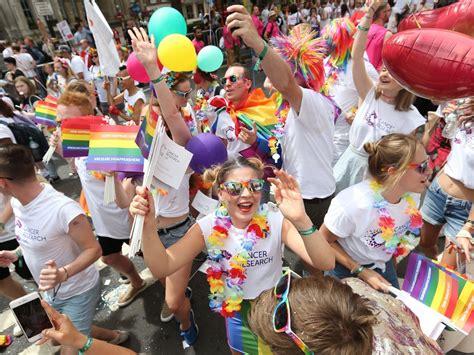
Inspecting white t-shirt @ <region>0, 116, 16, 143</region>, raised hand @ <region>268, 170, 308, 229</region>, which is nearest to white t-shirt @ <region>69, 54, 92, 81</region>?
white t-shirt @ <region>0, 116, 16, 143</region>

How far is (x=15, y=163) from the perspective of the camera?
2006 millimetres

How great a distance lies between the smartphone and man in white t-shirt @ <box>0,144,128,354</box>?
0.21 meters

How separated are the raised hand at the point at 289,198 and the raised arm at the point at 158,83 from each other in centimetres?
97

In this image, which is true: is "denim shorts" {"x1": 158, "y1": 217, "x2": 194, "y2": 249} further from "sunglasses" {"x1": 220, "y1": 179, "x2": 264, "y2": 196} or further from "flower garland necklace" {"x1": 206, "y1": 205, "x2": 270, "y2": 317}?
"sunglasses" {"x1": 220, "y1": 179, "x2": 264, "y2": 196}

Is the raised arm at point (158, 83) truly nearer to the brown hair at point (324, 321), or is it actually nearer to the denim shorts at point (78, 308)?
the denim shorts at point (78, 308)

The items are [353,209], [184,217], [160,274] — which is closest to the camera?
[160,274]

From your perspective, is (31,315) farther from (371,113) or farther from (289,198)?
(371,113)

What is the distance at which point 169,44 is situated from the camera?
2.53 m

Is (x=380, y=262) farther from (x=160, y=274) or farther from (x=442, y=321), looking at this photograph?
(x=160, y=274)

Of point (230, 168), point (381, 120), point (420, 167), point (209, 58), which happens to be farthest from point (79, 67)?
point (420, 167)

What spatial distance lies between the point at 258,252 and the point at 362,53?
2.13 metres

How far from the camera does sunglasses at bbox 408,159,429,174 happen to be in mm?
1963

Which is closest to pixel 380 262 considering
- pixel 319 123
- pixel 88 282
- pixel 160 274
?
pixel 319 123

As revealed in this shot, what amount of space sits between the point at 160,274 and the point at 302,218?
842 mm
